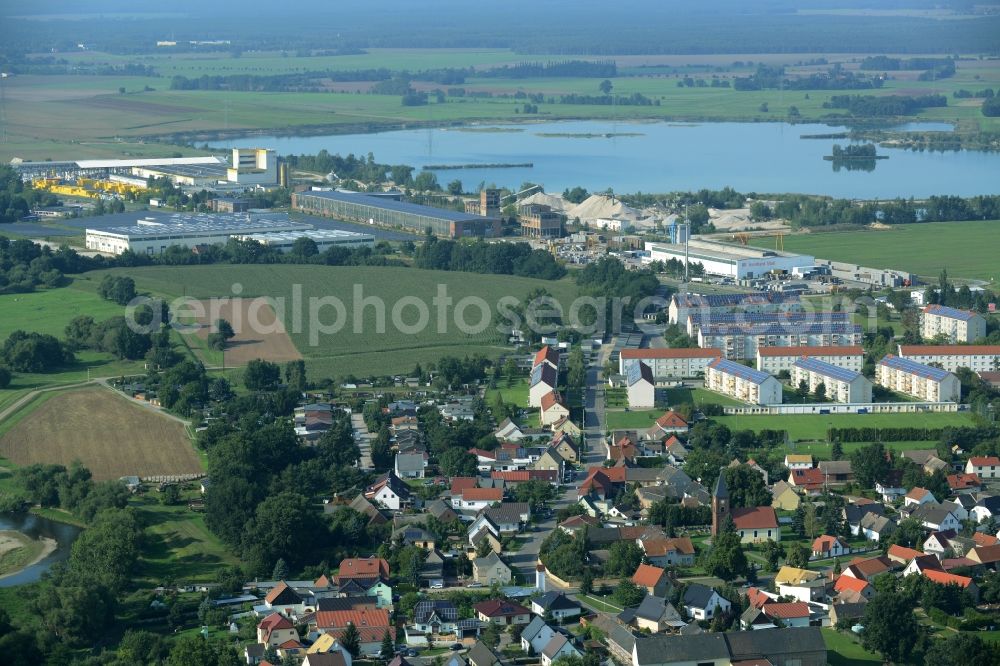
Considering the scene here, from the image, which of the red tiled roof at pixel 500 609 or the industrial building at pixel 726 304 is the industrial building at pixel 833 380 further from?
the red tiled roof at pixel 500 609

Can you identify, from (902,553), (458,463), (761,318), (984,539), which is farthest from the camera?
(761,318)

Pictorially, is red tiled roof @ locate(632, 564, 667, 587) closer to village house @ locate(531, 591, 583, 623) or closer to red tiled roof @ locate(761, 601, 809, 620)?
village house @ locate(531, 591, 583, 623)

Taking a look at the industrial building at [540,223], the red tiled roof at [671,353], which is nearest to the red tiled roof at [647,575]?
the red tiled roof at [671,353]

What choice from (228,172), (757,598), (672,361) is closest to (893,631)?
(757,598)

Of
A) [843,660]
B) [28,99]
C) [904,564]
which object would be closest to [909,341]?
[904,564]

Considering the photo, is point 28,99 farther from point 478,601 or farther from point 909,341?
point 478,601

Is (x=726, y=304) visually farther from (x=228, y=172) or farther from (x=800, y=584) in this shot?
(x=228, y=172)
